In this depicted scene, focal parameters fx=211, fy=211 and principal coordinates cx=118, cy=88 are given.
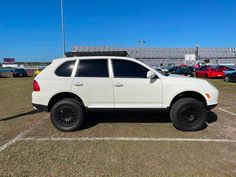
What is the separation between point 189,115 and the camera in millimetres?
5281

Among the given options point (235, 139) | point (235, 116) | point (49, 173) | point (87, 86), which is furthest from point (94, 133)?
point (235, 116)

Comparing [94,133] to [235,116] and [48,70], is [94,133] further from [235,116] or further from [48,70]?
[235,116]

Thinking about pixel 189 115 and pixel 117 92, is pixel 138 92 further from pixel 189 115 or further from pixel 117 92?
pixel 189 115

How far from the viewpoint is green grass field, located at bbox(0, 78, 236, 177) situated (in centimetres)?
343

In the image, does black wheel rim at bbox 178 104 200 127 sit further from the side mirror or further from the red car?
the red car

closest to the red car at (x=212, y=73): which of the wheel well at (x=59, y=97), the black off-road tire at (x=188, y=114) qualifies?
the black off-road tire at (x=188, y=114)

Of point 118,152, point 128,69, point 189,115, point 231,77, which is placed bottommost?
point 118,152

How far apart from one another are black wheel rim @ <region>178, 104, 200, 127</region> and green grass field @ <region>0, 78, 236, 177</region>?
279 mm

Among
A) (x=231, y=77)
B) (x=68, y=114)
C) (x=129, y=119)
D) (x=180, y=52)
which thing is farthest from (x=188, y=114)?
(x=180, y=52)

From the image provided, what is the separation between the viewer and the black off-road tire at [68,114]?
5246mm

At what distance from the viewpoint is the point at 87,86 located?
5.23 meters

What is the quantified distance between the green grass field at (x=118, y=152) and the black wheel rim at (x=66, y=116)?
27cm

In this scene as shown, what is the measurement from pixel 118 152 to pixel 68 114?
6.11 feet

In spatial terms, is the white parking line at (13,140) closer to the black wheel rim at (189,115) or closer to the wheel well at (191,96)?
the wheel well at (191,96)
